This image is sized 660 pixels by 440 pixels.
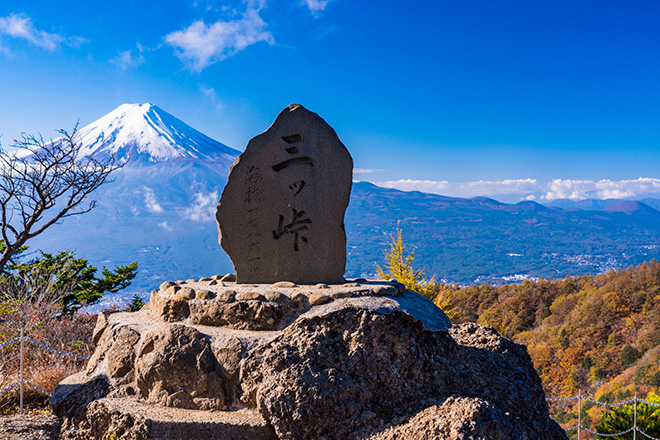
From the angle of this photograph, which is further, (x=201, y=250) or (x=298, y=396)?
Answer: (x=201, y=250)

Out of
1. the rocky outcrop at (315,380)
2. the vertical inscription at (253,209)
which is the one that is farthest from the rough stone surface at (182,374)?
the vertical inscription at (253,209)

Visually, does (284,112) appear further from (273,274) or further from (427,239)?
(427,239)

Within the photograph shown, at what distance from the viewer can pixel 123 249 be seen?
109000mm

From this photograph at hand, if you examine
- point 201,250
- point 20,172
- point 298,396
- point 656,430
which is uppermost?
point 20,172

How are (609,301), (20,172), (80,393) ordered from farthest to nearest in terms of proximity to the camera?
(609,301), (20,172), (80,393)

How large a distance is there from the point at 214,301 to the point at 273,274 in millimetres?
1196

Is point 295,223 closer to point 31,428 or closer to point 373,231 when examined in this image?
point 31,428

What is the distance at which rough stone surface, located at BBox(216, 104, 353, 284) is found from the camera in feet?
19.0

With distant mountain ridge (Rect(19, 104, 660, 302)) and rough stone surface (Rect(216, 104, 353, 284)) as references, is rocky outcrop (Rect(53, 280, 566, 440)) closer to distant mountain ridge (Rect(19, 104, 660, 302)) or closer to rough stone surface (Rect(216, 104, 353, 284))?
rough stone surface (Rect(216, 104, 353, 284))

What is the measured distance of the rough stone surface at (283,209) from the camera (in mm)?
5785

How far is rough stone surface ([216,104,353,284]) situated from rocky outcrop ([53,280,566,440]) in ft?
3.54

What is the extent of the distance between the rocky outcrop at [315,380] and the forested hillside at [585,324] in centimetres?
963

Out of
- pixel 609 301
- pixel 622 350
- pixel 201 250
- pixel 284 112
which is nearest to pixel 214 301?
pixel 284 112

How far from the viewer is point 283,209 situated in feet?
19.2
